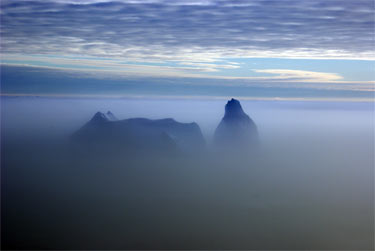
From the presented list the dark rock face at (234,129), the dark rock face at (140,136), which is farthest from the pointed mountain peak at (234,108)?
the dark rock face at (140,136)

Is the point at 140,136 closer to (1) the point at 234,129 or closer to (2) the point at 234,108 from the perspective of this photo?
(1) the point at 234,129

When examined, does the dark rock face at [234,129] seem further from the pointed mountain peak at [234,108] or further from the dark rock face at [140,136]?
the dark rock face at [140,136]

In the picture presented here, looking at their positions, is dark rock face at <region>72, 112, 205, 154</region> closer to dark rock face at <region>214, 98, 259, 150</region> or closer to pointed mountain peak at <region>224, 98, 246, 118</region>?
dark rock face at <region>214, 98, 259, 150</region>

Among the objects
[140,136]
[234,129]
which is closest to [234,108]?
[234,129]

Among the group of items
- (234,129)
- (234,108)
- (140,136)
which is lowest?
(140,136)

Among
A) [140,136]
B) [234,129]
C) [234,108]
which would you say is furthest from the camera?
[234,129]

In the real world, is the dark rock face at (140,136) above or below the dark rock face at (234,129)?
below

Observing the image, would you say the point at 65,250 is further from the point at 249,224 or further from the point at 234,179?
the point at 234,179
